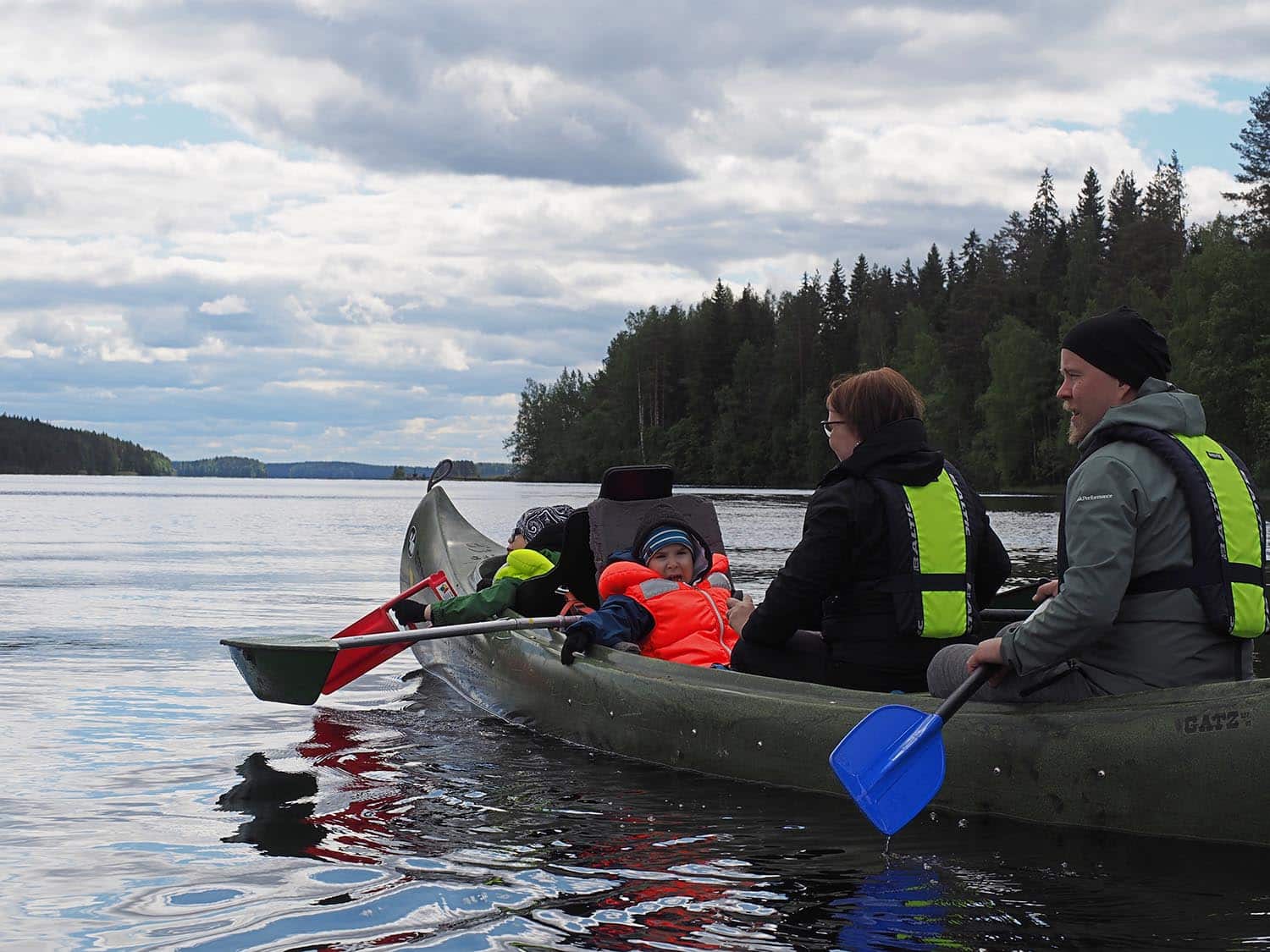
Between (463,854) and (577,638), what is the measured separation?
77.0 inches

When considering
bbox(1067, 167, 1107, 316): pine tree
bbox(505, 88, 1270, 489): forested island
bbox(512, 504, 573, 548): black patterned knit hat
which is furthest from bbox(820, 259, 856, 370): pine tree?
bbox(512, 504, 573, 548): black patterned knit hat

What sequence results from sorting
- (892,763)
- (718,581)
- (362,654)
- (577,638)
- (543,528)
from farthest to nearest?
(543,528), (362,654), (718,581), (577,638), (892,763)

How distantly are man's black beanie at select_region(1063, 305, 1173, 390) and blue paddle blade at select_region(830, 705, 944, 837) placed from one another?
56.3 inches

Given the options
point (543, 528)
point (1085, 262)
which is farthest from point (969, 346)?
point (543, 528)

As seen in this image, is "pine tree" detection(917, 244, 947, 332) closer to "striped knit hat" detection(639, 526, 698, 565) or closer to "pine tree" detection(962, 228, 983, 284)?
"pine tree" detection(962, 228, 983, 284)

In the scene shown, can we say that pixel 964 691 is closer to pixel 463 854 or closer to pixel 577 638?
pixel 463 854

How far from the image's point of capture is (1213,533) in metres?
4.35

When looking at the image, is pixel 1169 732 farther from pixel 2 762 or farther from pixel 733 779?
pixel 2 762

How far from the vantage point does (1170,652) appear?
15.2 ft

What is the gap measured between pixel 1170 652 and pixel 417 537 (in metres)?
8.18

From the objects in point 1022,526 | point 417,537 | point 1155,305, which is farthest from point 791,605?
point 1155,305

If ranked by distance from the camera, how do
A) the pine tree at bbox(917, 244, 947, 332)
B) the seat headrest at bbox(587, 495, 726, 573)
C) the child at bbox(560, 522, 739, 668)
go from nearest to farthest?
1. the child at bbox(560, 522, 739, 668)
2. the seat headrest at bbox(587, 495, 726, 573)
3. the pine tree at bbox(917, 244, 947, 332)

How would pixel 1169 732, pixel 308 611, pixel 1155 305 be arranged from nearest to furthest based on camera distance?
pixel 1169 732
pixel 308 611
pixel 1155 305

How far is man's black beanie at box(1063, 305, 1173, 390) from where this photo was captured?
4492 millimetres
